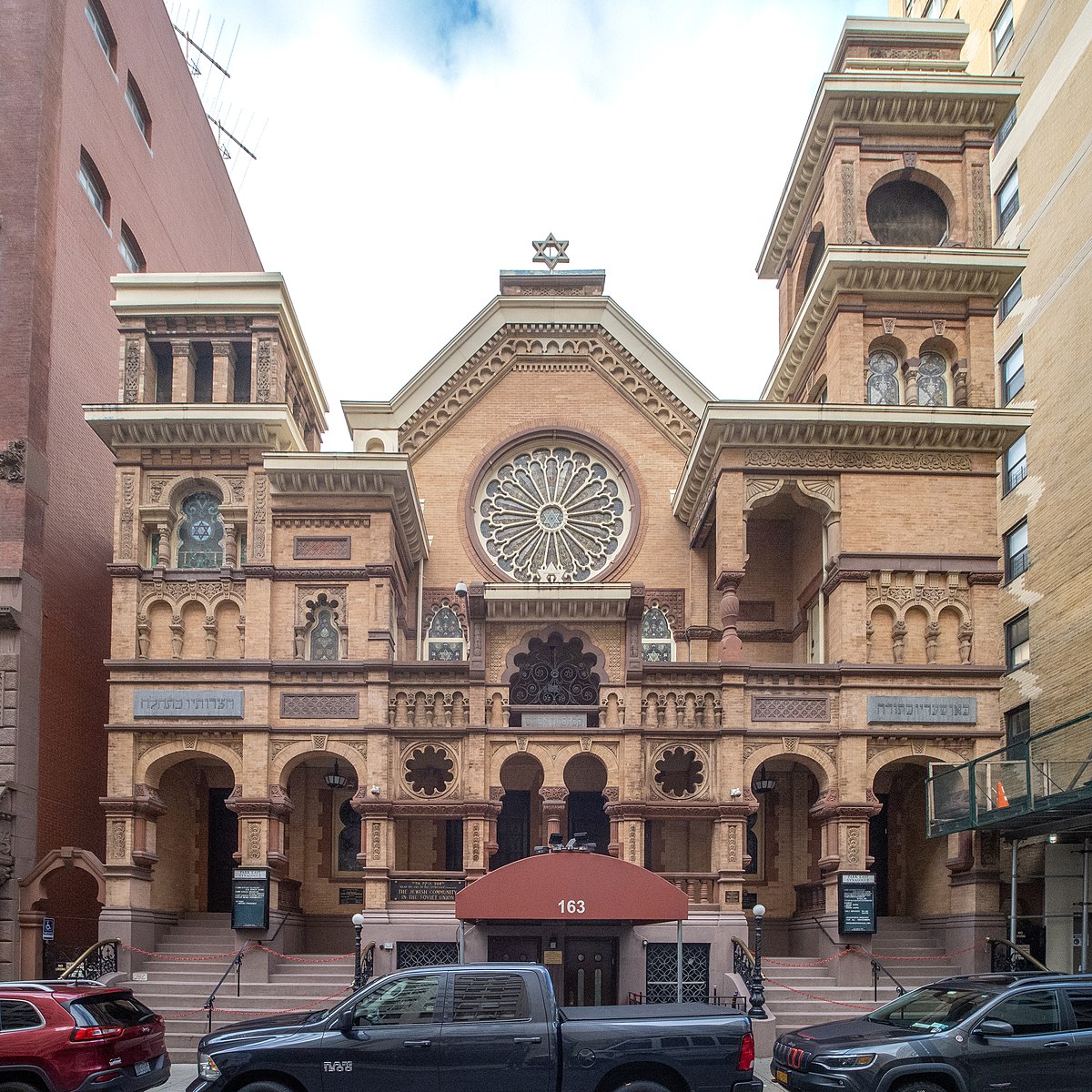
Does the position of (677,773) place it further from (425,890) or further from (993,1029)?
(993,1029)

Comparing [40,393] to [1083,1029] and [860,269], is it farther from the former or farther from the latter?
[1083,1029]

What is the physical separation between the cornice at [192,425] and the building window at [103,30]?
40.1ft

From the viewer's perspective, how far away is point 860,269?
2805cm

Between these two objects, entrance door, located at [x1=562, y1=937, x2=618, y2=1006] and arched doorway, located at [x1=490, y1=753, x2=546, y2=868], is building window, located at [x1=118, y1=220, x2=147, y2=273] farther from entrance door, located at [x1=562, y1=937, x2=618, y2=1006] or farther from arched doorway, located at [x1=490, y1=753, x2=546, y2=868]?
entrance door, located at [x1=562, y1=937, x2=618, y2=1006]

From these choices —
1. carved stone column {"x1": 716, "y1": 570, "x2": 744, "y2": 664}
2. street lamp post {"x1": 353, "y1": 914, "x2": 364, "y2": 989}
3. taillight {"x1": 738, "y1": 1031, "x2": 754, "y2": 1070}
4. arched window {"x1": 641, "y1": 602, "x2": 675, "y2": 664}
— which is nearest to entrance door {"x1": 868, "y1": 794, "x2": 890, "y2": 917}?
carved stone column {"x1": 716, "y1": 570, "x2": 744, "y2": 664}

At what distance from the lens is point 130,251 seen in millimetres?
36688

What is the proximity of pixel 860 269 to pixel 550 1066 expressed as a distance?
782 inches

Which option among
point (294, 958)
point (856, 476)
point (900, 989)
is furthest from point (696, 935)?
point (856, 476)

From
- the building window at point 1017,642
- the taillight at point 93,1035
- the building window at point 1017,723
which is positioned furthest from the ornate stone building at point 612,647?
the taillight at point 93,1035

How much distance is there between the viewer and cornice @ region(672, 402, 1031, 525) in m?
26.8

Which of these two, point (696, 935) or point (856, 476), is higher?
point (856, 476)

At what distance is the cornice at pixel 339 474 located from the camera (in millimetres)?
27000

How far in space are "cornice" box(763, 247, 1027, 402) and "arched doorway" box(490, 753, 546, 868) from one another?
41.7 feet

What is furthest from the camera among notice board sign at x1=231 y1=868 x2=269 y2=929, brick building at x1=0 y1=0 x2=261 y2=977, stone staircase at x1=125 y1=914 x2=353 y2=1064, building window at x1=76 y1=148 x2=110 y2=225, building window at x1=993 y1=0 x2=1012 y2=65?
building window at x1=993 y1=0 x2=1012 y2=65
